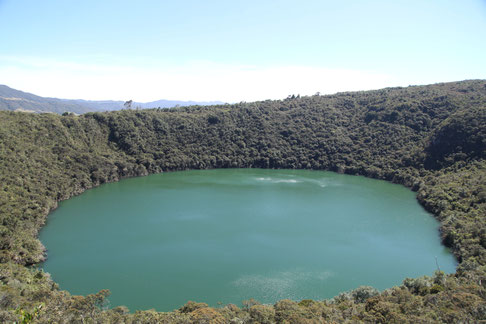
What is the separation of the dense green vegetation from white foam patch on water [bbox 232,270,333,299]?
12.0ft

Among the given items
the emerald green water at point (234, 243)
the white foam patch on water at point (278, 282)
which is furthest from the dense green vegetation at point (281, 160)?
the white foam patch on water at point (278, 282)

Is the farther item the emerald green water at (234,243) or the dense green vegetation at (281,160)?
the emerald green water at (234,243)

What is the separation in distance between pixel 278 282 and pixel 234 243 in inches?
342

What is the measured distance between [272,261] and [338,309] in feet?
36.3

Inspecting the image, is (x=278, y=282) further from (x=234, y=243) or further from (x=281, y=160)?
(x=281, y=160)

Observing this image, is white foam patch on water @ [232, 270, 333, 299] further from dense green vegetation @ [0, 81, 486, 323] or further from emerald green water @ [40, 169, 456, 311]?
dense green vegetation @ [0, 81, 486, 323]

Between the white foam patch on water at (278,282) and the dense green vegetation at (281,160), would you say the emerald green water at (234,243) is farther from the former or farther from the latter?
the dense green vegetation at (281,160)

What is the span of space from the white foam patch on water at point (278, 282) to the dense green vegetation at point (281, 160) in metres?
3.67

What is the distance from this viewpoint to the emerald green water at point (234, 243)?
2756 centimetres

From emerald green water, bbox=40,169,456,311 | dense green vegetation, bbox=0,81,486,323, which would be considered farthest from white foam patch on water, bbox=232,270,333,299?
dense green vegetation, bbox=0,81,486,323

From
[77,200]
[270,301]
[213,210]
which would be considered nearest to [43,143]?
[77,200]

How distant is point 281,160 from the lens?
80.6 meters

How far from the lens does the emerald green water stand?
27562 millimetres

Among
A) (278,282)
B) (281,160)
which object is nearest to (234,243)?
(278,282)
